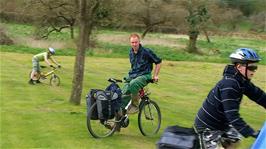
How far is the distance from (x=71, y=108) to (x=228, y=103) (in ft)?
25.9

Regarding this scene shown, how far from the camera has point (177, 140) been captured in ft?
16.0

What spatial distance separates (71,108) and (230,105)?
25.9 ft

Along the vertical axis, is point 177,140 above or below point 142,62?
below

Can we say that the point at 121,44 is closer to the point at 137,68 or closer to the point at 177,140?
the point at 137,68

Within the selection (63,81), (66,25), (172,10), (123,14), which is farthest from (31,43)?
(63,81)

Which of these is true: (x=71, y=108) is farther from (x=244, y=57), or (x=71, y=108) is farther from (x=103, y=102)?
(x=244, y=57)

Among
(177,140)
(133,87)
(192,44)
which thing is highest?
(177,140)

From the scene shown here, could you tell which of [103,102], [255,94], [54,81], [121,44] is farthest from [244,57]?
[121,44]

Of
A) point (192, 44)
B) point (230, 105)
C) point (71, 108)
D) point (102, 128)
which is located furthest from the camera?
point (192, 44)

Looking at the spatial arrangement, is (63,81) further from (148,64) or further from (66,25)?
(66,25)

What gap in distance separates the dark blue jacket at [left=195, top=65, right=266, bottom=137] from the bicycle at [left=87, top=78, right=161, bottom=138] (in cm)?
377

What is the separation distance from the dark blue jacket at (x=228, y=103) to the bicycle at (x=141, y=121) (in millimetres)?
3769

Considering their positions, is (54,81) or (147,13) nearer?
(54,81)

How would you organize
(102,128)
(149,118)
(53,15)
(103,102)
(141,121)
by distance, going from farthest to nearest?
(53,15), (149,118), (141,121), (102,128), (103,102)
